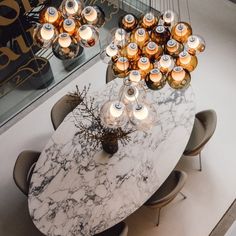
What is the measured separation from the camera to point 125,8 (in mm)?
6879

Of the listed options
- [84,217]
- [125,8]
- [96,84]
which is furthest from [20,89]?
[84,217]

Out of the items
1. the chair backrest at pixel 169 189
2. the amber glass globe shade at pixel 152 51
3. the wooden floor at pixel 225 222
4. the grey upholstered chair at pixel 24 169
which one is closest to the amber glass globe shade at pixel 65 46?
the amber glass globe shade at pixel 152 51

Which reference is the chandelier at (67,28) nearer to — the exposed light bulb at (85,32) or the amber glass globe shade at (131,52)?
the exposed light bulb at (85,32)

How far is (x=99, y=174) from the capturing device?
178 inches

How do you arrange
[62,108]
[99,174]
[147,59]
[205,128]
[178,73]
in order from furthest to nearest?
1. [62,108]
2. [205,128]
3. [99,174]
4. [147,59]
5. [178,73]

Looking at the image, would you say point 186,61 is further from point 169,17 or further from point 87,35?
point 87,35

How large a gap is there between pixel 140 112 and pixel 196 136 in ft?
4.97

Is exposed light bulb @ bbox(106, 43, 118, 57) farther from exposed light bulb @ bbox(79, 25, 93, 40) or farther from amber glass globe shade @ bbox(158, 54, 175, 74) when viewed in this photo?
amber glass globe shade @ bbox(158, 54, 175, 74)

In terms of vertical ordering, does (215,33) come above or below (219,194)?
above

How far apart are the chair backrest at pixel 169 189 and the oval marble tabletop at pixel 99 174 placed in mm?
156

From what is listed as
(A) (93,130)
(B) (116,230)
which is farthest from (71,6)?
(B) (116,230)

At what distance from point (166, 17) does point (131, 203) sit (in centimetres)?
176

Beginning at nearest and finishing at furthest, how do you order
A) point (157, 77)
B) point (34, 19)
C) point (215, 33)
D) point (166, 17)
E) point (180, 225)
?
1. point (157, 77)
2. point (166, 17)
3. point (180, 225)
4. point (34, 19)
5. point (215, 33)

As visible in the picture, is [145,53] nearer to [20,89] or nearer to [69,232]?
[69,232]
